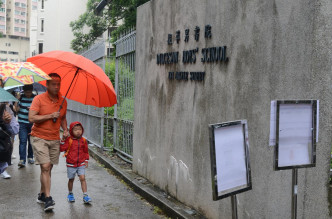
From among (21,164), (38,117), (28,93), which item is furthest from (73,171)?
(28,93)

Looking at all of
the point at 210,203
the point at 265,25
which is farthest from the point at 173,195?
the point at 265,25

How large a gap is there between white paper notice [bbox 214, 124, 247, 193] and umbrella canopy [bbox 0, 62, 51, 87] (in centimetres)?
349

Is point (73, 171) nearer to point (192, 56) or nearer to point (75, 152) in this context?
point (75, 152)

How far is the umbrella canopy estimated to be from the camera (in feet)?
20.6

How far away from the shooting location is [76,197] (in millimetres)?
7484

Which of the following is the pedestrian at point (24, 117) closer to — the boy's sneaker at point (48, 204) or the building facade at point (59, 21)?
the boy's sneaker at point (48, 204)

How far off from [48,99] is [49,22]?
2038 inches

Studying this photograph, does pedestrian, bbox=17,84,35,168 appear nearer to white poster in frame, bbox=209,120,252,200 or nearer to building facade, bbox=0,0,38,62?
white poster in frame, bbox=209,120,252,200

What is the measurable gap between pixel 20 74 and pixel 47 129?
2.82ft

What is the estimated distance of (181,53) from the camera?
6707mm

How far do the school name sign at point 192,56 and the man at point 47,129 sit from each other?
173 cm

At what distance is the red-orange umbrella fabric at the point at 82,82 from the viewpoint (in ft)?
21.6

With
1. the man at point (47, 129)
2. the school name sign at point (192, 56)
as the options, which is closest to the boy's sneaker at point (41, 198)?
the man at point (47, 129)

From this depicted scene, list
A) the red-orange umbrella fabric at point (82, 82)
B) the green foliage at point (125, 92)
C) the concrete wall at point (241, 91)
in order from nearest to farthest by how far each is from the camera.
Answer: the concrete wall at point (241, 91)
the red-orange umbrella fabric at point (82, 82)
the green foliage at point (125, 92)
